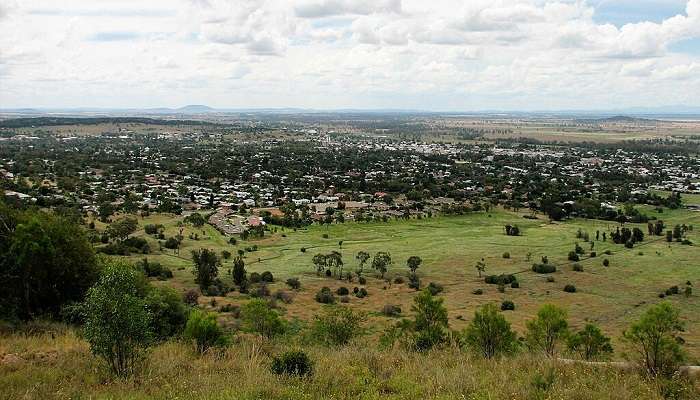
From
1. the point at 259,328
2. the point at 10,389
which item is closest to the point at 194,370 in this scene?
the point at 10,389

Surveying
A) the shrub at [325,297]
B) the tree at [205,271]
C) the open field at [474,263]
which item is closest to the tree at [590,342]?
the open field at [474,263]

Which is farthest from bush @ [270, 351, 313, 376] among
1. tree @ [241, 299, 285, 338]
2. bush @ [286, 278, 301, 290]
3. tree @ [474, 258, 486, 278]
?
tree @ [474, 258, 486, 278]

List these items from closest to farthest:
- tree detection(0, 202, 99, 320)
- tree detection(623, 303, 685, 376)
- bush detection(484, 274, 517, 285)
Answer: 1. tree detection(623, 303, 685, 376)
2. tree detection(0, 202, 99, 320)
3. bush detection(484, 274, 517, 285)

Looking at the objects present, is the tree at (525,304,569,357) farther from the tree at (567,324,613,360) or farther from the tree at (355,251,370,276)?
the tree at (355,251,370,276)

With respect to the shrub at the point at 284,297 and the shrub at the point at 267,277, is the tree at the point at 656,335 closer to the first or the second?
the shrub at the point at 284,297

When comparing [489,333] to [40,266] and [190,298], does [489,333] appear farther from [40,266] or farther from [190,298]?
[190,298]

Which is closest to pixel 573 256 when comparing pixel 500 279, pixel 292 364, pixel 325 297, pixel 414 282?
pixel 500 279
